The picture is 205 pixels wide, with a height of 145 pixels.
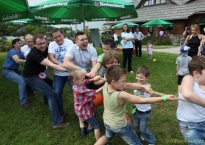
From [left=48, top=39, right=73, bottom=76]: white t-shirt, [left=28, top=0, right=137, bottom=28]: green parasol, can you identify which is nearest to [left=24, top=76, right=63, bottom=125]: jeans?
[left=48, top=39, right=73, bottom=76]: white t-shirt

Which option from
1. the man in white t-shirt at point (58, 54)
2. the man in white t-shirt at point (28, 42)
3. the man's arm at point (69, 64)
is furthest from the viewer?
the man in white t-shirt at point (28, 42)

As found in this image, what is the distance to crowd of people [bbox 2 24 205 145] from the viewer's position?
2.22 m

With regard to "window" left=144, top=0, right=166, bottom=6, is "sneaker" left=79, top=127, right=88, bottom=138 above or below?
below

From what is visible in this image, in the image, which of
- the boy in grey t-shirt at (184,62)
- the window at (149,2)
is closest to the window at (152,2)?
the window at (149,2)

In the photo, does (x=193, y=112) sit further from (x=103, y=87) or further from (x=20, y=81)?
(x=20, y=81)

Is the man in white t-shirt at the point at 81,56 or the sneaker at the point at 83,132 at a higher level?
the man in white t-shirt at the point at 81,56

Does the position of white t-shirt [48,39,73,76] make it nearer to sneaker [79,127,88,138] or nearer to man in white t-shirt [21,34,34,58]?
sneaker [79,127,88,138]

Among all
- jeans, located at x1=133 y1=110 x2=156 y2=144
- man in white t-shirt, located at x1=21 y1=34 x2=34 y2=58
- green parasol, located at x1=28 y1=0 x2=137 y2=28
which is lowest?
jeans, located at x1=133 y1=110 x2=156 y2=144

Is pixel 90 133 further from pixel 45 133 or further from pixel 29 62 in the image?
pixel 29 62

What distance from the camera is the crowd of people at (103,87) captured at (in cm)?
222

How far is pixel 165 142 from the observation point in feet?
11.1

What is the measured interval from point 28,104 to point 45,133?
5.24ft

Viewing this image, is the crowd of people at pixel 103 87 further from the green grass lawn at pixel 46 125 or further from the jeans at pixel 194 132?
the green grass lawn at pixel 46 125

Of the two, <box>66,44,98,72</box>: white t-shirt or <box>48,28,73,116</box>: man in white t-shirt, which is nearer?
<box>66,44,98,72</box>: white t-shirt
